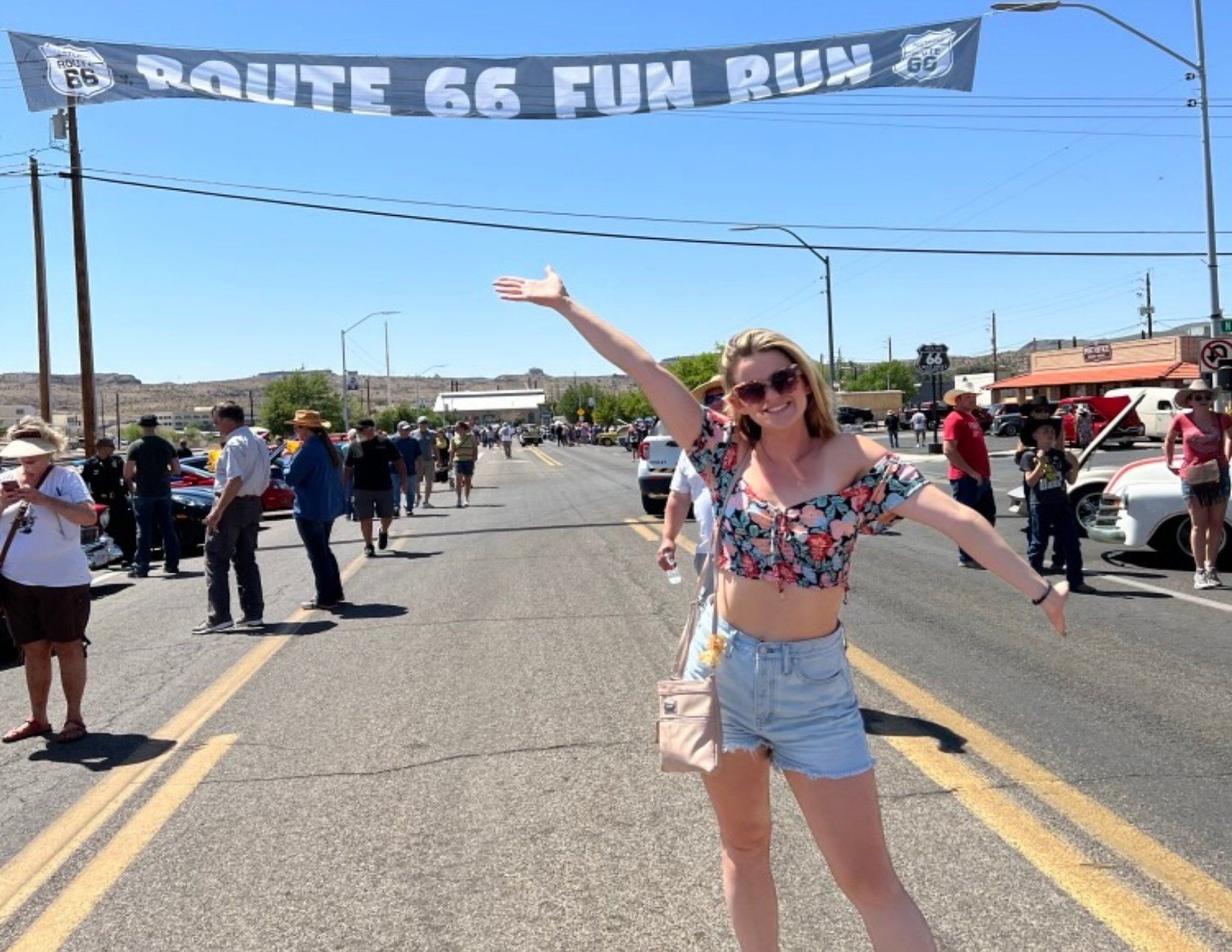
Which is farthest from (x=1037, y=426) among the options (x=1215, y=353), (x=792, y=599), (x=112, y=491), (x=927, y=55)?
(x=1215, y=353)

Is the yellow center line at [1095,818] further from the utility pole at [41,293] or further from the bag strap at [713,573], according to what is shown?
the utility pole at [41,293]

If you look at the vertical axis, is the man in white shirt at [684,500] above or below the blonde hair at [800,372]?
below

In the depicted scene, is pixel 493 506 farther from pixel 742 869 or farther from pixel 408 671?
pixel 742 869

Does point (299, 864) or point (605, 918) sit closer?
point (605, 918)

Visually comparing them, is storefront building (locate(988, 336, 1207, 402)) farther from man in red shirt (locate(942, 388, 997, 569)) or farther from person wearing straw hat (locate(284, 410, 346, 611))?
person wearing straw hat (locate(284, 410, 346, 611))

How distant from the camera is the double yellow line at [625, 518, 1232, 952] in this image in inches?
143

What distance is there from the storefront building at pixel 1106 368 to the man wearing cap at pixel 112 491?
5507cm

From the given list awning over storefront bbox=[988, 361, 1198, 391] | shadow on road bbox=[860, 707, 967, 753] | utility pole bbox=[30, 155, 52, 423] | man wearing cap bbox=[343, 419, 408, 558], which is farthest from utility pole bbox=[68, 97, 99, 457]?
awning over storefront bbox=[988, 361, 1198, 391]

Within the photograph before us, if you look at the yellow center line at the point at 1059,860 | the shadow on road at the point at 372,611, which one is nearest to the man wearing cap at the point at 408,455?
the shadow on road at the point at 372,611

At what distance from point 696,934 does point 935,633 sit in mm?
5285

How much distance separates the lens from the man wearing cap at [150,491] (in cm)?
1452

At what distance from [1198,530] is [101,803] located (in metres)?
8.83

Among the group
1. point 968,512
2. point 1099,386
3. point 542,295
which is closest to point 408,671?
point 542,295

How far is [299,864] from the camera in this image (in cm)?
436
